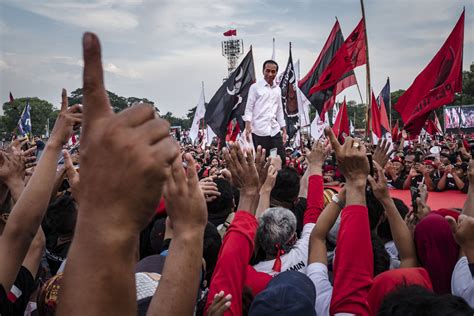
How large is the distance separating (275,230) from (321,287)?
477 millimetres

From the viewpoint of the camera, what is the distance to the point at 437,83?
709cm

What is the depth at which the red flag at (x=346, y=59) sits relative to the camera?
8.32m

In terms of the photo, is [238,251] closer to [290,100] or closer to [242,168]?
[242,168]

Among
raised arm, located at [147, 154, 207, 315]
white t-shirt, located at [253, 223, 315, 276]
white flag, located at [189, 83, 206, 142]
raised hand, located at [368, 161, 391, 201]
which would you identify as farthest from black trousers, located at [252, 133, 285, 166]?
white flag, located at [189, 83, 206, 142]

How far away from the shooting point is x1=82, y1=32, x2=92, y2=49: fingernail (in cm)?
73

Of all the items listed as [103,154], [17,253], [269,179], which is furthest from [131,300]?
[269,179]

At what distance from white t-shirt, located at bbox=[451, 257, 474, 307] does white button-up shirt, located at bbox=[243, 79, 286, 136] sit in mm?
5736

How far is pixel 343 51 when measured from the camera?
8.31 m

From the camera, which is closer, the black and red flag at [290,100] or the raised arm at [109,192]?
the raised arm at [109,192]

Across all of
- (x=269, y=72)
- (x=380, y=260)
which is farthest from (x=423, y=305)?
(x=269, y=72)

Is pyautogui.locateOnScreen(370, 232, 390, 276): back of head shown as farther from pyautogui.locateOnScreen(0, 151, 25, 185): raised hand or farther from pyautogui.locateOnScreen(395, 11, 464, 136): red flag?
pyautogui.locateOnScreen(395, 11, 464, 136): red flag

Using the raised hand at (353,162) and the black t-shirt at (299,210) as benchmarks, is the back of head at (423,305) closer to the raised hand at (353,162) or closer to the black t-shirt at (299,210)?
the raised hand at (353,162)

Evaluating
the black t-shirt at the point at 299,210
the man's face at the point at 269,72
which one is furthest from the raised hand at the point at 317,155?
the man's face at the point at 269,72

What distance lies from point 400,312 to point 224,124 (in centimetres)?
721
